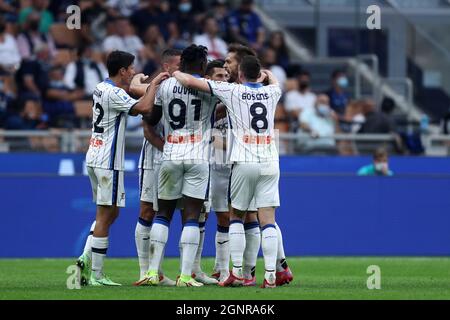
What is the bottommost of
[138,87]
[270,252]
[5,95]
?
[270,252]

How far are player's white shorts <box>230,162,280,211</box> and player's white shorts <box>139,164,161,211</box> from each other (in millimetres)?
897

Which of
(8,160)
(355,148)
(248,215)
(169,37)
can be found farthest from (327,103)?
(248,215)

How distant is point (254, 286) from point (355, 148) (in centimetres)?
946

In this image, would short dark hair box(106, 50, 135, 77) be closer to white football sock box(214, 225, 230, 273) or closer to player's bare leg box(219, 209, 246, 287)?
player's bare leg box(219, 209, 246, 287)

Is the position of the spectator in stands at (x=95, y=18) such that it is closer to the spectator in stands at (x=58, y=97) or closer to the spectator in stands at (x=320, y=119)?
the spectator in stands at (x=58, y=97)

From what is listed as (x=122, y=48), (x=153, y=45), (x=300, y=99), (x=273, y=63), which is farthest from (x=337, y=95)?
(x=122, y=48)

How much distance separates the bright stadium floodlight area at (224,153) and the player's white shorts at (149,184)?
26 millimetres

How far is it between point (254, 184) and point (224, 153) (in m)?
1.08

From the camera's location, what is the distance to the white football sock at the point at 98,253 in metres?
13.2

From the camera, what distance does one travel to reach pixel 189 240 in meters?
12.9

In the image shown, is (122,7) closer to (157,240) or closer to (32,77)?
(32,77)

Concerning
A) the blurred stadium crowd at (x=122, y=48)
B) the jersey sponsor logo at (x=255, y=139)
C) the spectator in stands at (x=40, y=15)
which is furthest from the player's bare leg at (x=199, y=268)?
the spectator in stands at (x=40, y=15)

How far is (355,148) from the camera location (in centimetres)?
2225

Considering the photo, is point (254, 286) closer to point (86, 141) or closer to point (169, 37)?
point (86, 141)
